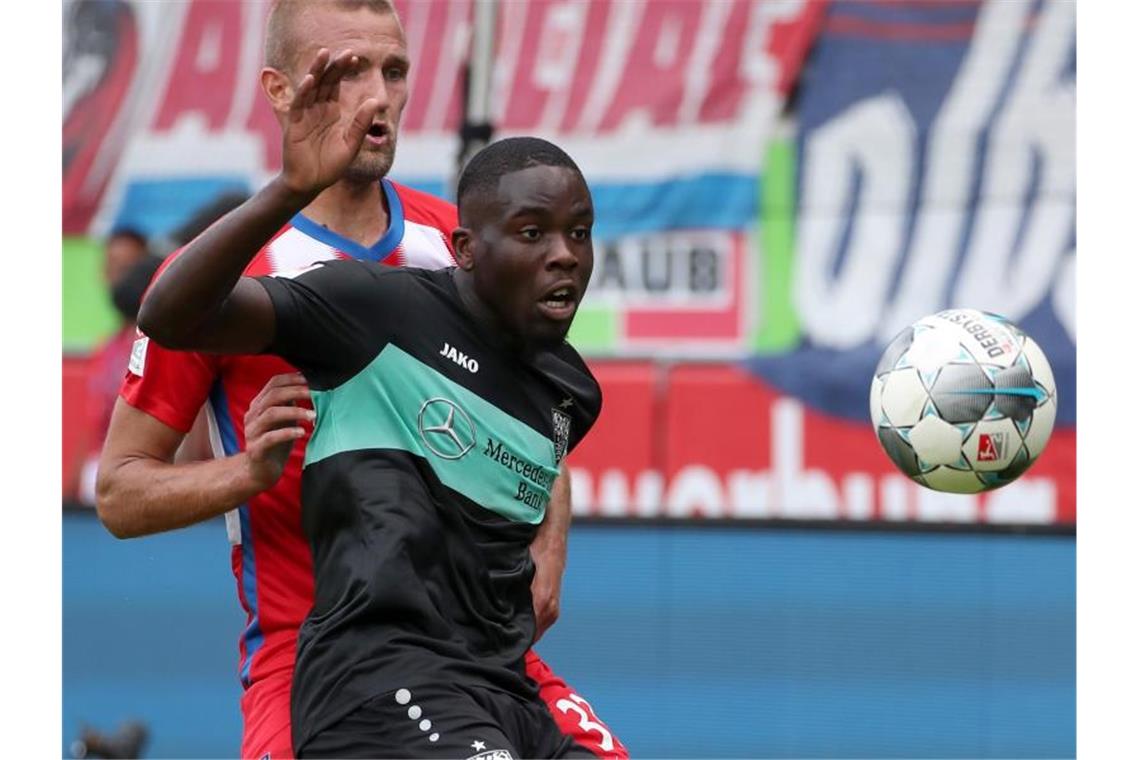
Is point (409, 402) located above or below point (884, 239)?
below

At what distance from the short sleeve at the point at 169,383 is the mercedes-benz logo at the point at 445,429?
1.70ft

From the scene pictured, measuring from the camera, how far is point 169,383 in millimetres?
3309

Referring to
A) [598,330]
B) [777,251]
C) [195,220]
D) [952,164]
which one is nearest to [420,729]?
[598,330]

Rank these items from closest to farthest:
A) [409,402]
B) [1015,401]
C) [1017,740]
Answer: [409,402] < [1015,401] < [1017,740]

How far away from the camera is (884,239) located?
7.33m

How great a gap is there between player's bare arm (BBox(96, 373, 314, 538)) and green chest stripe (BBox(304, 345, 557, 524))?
73 millimetres

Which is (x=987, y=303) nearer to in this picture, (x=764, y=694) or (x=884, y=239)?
(x=884, y=239)

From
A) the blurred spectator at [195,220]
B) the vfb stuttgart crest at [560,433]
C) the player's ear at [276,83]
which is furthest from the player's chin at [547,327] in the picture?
the blurred spectator at [195,220]

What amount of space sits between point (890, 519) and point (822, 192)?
149 cm

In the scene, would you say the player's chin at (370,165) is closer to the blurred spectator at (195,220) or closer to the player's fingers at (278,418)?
the player's fingers at (278,418)

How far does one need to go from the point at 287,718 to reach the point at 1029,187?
4.99 meters

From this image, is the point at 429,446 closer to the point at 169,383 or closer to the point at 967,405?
the point at 169,383

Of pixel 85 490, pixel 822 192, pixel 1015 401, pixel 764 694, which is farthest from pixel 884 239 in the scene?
pixel 85 490

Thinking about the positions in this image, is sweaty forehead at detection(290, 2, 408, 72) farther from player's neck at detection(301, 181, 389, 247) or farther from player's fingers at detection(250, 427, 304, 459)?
player's fingers at detection(250, 427, 304, 459)
